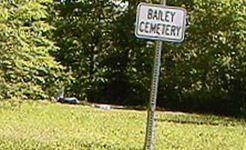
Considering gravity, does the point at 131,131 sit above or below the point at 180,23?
below

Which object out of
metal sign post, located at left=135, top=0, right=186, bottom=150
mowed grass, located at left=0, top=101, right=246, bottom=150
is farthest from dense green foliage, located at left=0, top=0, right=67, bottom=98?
metal sign post, located at left=135, top=0, right=186, bottom=150

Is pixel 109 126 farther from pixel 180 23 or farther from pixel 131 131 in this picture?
pixel 180 23

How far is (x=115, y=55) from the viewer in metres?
20.2

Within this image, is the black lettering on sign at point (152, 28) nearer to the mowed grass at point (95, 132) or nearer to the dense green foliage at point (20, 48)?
the mowed grass at point (95, 132)

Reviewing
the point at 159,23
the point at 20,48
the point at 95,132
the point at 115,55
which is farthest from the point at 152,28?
the point at 115,55

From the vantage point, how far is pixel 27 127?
10047 millimetres

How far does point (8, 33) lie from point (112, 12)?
824cm

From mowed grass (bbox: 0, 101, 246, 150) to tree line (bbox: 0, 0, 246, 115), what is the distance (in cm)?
123

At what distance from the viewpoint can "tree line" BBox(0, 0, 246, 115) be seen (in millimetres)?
13109

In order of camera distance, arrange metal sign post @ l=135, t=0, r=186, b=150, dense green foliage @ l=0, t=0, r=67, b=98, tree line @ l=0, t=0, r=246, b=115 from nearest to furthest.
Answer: metal sign post @ l=135, t=0, r=186, b=150, dense green foliage @ l=0, t=0, r=67, b=98, tree line @ l=0, t=0, r=246, b=115

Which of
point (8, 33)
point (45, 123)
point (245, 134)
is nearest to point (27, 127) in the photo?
point (45, 123)

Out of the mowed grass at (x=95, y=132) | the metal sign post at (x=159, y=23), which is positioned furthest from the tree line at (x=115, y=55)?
the metal sign post at (x=159, y=23)

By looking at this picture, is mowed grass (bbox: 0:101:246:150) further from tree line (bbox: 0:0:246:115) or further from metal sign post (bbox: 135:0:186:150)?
metal sign post (bbox: 135:0:186:150)

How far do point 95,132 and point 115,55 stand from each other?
10118 millimetres
